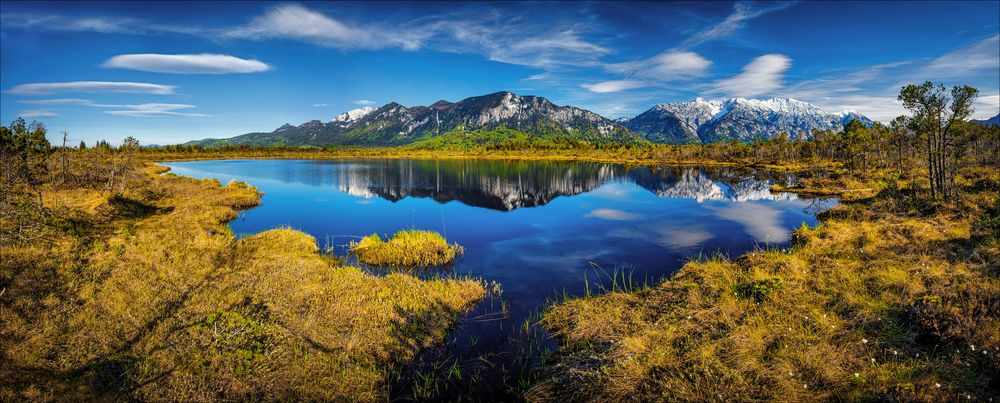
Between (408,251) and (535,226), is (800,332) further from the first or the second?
(535,226)

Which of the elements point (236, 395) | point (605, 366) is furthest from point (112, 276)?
point (605, 366)

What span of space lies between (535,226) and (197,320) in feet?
102

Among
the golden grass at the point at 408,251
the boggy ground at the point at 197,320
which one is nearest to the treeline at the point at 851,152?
the boggy ground at the point at 197,320

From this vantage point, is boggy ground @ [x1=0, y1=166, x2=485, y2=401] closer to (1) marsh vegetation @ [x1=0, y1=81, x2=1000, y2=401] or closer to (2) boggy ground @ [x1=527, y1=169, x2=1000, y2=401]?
(1) marsh vegetation @ [x1=0, y1=81, x2=1000, y2=401]

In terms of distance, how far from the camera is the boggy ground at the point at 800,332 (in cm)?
956

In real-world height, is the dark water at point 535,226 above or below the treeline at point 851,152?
below

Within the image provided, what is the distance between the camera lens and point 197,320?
13211mm

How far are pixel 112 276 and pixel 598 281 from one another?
2373 cm

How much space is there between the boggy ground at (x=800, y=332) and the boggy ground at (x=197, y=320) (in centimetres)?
607

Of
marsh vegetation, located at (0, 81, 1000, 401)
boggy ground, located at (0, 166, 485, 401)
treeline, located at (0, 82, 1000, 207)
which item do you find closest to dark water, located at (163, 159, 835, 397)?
marsh vegetation, located at (0, 81, 1000, 401)

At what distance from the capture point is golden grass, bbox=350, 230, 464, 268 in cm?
2504

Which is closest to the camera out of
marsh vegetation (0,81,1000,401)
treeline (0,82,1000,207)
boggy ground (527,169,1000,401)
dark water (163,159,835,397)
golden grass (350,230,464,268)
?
boggy ground (527,169,1000,401)

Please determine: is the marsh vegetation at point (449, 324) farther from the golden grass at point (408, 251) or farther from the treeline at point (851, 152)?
the treeline at point (851, 152)

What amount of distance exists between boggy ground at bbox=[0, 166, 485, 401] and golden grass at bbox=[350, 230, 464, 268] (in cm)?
299
